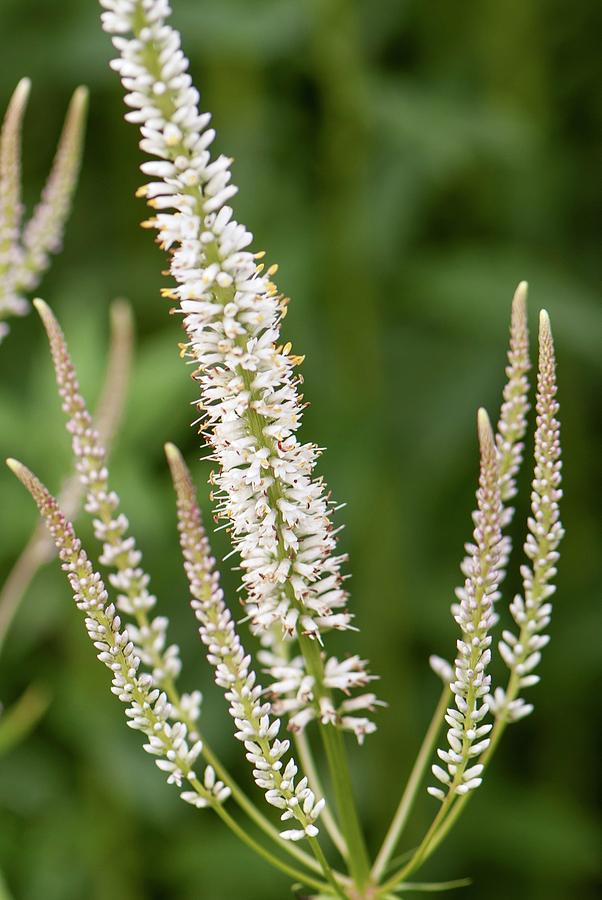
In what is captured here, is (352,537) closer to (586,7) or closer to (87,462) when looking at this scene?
(586,7)

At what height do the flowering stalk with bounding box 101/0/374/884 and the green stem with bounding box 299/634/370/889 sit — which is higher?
the flowering stalk with bounding box 101/0/374/884

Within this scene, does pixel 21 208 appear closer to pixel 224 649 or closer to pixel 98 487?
pixel 98 487

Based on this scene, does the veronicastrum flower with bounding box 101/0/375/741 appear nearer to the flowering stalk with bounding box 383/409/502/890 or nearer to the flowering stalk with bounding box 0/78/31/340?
the flowering stalk with bounding box 383/409/502/890

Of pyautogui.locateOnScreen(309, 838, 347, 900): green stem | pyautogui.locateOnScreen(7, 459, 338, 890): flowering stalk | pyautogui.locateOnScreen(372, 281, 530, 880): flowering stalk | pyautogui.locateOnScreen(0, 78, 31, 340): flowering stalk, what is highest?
pyautogui.locateOnScreen(0, 78, 31, 340): flowering stalk

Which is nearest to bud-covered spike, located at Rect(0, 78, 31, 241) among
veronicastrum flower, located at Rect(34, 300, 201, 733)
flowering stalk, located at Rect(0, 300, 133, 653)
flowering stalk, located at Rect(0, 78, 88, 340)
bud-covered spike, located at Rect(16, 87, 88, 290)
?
flowering stalk, located at Rect(0, 78, 88, 340)

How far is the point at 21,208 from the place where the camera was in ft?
7.66

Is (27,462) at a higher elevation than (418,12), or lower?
lower

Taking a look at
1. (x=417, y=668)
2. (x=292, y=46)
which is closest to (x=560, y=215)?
(x=292, y=46)

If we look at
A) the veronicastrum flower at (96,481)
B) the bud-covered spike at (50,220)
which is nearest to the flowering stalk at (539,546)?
the veronicastrum flower at (96,481)

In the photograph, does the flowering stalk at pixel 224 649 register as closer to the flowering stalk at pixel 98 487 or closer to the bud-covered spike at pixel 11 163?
the flowering stalk at pixel 98 487

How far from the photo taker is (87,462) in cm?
152

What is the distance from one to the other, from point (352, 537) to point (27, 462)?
1377 millimetres

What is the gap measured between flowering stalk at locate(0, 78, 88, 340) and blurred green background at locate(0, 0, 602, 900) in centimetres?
89

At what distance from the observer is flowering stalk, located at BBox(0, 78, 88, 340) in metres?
2.15
